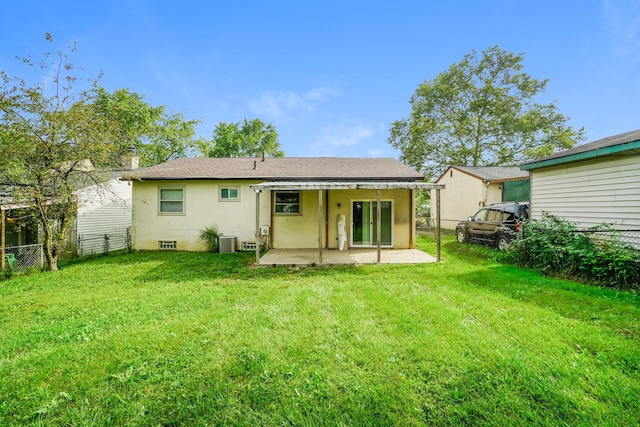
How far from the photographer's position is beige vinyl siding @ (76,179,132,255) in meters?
10.9

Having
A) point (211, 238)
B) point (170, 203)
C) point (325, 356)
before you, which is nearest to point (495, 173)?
point (211, 238)

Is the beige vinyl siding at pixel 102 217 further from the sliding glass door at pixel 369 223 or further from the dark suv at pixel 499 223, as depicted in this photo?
the dark suv at pixel 499 223

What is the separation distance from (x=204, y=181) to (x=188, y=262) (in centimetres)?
384

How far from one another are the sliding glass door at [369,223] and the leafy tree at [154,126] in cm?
2136

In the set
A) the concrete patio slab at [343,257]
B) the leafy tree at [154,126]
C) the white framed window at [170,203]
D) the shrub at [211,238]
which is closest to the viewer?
the concrete patio slab at [343,257]

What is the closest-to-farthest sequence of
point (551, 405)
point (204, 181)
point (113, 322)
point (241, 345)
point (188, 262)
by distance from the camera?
point (551, 405) < point (241, 345) < point (113, 322) < point (188, 262) < point (204, 181)

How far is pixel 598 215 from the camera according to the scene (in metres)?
7.06

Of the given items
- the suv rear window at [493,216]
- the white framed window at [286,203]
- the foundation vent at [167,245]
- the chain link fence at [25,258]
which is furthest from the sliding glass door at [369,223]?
the chain link fence at [25,258]

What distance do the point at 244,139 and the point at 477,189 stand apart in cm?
3083

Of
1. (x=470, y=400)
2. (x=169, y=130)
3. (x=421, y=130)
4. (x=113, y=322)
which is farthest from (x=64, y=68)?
(x=421, y=130)

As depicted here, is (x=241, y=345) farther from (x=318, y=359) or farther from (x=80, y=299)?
(x=80, y=299)

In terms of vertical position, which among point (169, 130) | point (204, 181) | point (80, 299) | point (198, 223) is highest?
point (169, 130)

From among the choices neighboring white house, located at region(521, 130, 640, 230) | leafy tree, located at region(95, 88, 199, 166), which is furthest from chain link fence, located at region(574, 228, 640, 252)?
leafy tree, located at region(95, 88, 199, 166)

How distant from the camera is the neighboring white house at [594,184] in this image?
6.27 meters
